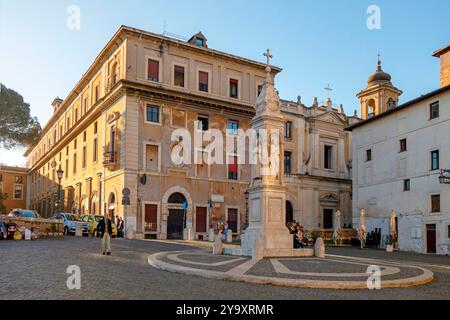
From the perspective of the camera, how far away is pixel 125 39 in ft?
119

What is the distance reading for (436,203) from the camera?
30.5 m

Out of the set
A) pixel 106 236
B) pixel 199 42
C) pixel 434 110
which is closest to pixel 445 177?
pixel 434 110

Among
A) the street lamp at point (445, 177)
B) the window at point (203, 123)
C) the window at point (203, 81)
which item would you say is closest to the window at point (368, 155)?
the street lamp at point (445, 177)

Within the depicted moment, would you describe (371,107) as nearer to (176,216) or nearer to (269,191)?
(176,216)

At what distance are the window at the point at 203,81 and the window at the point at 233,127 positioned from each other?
344 cm

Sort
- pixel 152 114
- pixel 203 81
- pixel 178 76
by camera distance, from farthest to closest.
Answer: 1. pixel 203 81
2. pixel 178 76
3. pixel 152 114

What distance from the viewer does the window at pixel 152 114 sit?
1436 inches

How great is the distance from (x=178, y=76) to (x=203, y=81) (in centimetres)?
234

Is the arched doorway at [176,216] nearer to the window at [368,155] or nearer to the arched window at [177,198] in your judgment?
the arched window at [177,198]

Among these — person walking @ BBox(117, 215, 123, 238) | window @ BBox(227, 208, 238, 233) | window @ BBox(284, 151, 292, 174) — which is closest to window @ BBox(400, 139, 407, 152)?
window @ BBox(284, 151, 292, 174)

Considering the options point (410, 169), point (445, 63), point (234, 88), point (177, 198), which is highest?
point (445, 63)

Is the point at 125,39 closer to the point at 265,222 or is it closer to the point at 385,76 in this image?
the point at 265,222

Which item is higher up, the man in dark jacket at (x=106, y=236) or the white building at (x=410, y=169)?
the white building at (x=410, y=169)

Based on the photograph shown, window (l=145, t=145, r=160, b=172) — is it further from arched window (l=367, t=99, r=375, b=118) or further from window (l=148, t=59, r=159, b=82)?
arched window (l=367, t=99, r=375, b=118)
